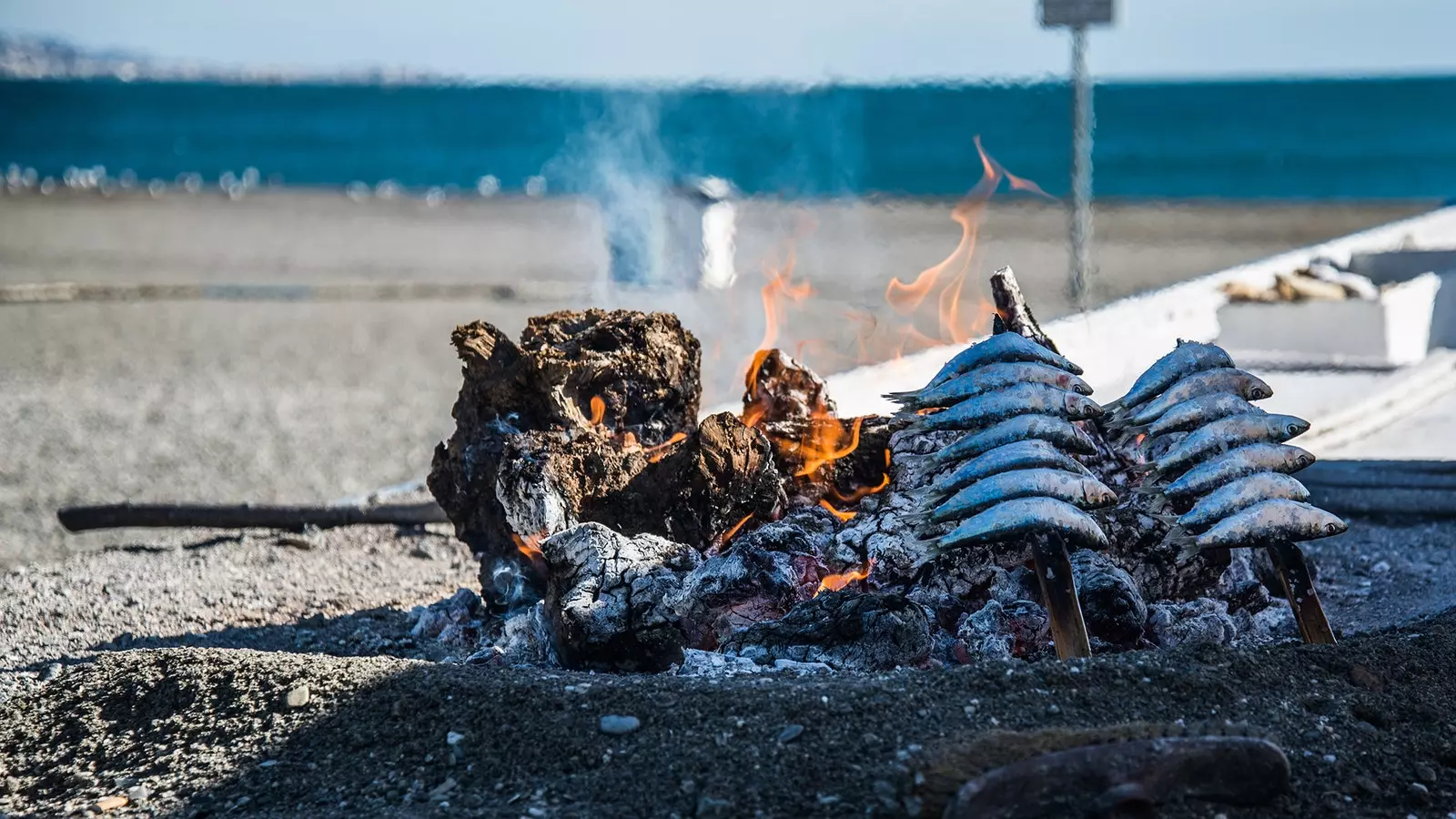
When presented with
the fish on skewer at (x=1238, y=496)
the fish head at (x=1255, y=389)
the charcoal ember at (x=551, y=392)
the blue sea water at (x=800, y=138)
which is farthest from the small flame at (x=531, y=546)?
the blue sea water at (x=800, y=138)

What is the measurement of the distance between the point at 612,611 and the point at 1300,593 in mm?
1809

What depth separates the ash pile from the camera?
369cm

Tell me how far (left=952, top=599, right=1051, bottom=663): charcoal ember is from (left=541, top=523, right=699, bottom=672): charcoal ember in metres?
0.76

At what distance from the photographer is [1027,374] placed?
149 inches

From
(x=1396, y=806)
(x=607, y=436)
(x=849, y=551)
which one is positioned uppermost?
(x=607, y=436)

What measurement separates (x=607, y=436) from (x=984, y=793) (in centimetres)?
207

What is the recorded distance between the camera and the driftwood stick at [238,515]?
19.1ft

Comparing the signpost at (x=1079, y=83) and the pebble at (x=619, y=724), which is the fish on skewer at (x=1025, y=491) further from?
the signpost at (x=1079, y=83)

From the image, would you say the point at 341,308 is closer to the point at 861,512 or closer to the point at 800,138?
the point at 861,512

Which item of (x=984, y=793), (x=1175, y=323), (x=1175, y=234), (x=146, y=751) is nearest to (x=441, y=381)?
(x=1175, y=323)

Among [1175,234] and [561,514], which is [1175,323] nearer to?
[561,514]

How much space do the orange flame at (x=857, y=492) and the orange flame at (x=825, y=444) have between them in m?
0.10

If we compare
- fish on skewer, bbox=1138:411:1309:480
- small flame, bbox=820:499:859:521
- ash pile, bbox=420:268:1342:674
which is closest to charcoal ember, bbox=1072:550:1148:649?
ash pile, bbox=420:268:1342:674

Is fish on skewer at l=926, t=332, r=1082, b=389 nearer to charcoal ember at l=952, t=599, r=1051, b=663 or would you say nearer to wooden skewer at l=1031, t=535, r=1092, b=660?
wooden skewer at l=1031, t=535, r=1092, b=660
